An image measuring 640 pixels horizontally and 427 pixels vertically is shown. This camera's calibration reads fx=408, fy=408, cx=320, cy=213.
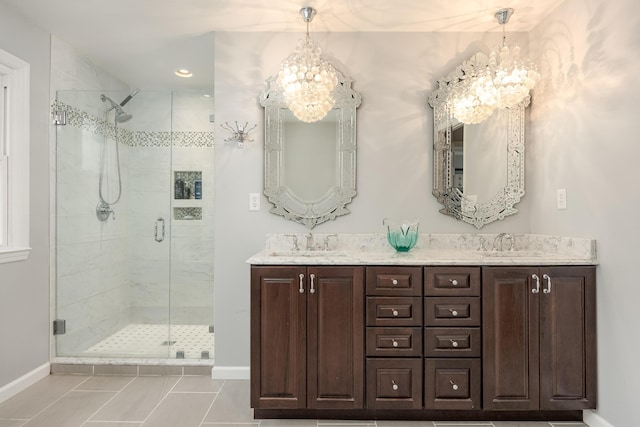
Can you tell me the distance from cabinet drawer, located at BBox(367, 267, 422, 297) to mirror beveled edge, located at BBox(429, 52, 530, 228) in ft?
2.61

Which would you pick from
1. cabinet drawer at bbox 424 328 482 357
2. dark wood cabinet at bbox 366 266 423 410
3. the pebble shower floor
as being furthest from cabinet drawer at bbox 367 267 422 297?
the pebble shower floor

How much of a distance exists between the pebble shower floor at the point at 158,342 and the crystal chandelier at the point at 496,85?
97.1 inches

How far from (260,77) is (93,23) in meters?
1.18

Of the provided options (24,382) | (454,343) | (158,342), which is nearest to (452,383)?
(454,343)

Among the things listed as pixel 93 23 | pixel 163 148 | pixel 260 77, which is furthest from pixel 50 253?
pixel 260 77

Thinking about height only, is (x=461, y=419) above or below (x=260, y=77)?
below

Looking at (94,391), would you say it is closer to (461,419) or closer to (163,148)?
(163,148)

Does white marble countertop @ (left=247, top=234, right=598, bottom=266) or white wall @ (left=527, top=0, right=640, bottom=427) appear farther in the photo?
white marble countertop @ (left=247, top=234, right=598, bottom=266)

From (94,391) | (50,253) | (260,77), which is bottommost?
(94,391)

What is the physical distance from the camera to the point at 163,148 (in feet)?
10.6

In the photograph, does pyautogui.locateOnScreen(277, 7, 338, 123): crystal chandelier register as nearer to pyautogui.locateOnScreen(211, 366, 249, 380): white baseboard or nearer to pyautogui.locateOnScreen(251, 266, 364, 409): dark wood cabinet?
pyautogui.locateOnScreen(251, 266, 364, 409): dark wood cabinet

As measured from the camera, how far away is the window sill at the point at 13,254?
2.48 metres

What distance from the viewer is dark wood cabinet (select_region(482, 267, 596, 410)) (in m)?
2.18

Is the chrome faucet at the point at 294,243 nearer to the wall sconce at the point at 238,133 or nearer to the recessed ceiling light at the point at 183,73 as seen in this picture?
the wall sconce at the point at 238,133
